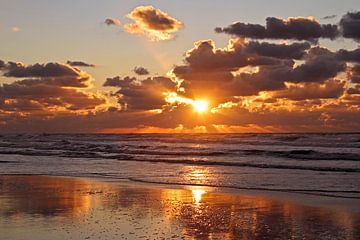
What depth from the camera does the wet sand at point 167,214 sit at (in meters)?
11.6

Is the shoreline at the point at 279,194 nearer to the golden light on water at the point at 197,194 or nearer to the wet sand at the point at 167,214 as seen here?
the wet sand at the point at 167,214

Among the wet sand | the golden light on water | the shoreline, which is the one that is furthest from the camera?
the golden light on water

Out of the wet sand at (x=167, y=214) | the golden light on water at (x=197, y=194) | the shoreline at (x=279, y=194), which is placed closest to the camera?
the wet sand at (x=167, y=214)

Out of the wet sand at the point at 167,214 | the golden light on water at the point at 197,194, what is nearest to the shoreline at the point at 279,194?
the wet sand at the point at 167,214

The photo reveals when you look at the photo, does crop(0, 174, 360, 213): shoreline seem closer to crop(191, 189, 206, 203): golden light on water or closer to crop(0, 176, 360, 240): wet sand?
crop(0, 176, 360, 240): wet sand

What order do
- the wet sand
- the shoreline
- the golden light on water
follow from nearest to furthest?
the wet sand < the shoreline < the golden light on water

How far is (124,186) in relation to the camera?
21.5m

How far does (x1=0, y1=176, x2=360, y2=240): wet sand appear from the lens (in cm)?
1158

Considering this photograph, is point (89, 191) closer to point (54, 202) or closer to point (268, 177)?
point (54, 202)

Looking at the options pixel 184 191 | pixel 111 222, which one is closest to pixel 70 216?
pixel 111 222

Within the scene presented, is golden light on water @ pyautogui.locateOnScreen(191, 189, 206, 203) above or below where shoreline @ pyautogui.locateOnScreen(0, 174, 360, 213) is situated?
above

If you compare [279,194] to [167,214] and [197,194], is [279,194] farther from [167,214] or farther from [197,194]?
[167,214]

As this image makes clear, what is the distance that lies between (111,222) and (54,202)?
4332mm

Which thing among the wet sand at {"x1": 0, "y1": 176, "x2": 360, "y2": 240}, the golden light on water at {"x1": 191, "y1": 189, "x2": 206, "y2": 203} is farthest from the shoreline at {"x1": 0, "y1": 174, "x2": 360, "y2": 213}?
the golden light on water at {"x1": 191, "y1": 189, "x2": 206, "y2": 203}
